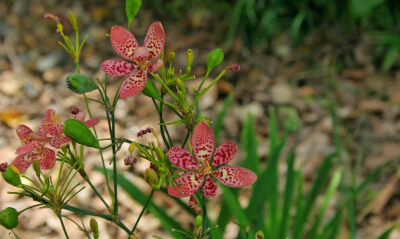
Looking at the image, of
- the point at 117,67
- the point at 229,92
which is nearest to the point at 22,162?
the point at 117,67

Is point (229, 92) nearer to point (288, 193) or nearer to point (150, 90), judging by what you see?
point (288, 193)

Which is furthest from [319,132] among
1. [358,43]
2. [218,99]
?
[358,43]

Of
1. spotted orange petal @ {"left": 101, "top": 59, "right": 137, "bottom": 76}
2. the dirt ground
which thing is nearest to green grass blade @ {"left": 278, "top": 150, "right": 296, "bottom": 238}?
the dirt ground

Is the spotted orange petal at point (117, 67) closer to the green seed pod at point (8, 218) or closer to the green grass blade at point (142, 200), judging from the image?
the green seed pod at point (8, 218)

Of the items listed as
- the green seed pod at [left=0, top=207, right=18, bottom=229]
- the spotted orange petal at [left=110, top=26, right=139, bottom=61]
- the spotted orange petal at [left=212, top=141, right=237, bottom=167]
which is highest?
the spotted orange petal at [left=110, top=26, right=139, bottom=61]

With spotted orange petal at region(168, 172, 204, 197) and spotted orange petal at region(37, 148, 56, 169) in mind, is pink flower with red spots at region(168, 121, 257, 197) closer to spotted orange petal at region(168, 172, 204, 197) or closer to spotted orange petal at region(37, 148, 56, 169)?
spotted orange petal at region(168, 172, 204, 197)

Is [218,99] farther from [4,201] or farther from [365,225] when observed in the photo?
[4,201]
